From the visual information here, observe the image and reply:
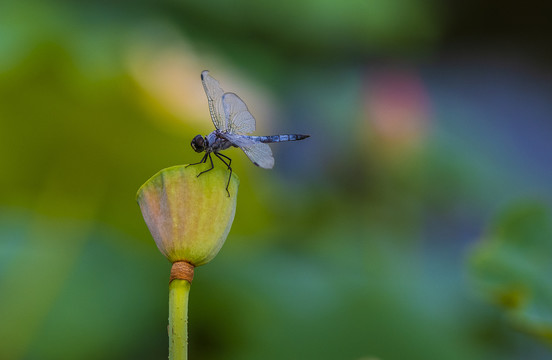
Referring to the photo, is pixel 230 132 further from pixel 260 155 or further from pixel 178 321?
pixel 178 321

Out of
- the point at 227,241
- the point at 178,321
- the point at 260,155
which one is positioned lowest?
the point at 178,321

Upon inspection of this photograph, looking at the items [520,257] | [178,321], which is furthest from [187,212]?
[520,257]

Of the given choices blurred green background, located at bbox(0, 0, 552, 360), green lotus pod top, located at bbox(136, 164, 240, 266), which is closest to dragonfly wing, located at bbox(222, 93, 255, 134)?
green lotus pod top, located at bbox(136, 164, 240, 266)

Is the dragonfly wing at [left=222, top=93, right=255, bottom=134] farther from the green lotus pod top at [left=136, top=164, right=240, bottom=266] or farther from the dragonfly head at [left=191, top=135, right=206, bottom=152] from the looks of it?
the green lotus pod top at [left=136, top=164, right=240, bottom=266]

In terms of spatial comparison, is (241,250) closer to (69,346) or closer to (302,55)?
(69,346)

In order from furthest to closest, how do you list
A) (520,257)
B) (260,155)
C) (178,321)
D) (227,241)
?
1. (227,241)
2. (520,257)
3. (260,155)
4. (178,321)

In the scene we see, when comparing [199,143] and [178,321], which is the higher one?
[199,143]
